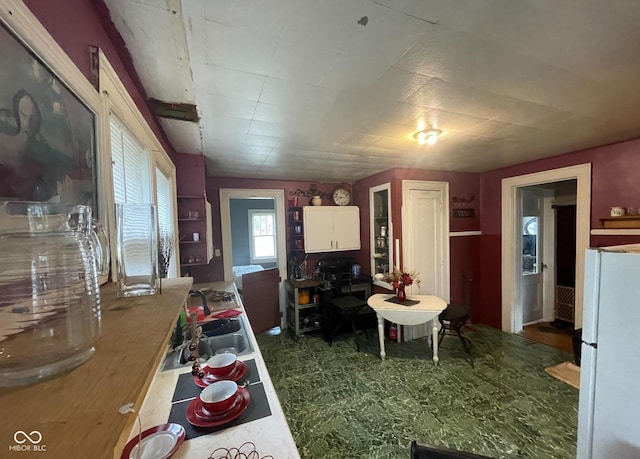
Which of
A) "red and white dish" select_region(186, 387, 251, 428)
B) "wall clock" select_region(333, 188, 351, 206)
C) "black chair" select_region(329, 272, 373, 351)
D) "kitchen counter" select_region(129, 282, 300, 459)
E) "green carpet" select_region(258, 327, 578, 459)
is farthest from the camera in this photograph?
"wall clock" select_region(333, 188, 351, 206)

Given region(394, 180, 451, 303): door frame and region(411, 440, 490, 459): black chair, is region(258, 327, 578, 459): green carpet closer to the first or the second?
region(394, 180, 451, 303): door frame

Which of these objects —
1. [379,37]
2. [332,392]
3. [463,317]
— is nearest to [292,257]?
[332,392]

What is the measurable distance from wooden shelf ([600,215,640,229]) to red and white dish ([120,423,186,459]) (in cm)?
365

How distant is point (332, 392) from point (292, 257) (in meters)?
2.15

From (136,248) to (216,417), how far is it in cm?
71

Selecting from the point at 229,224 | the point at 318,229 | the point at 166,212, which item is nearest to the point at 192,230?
the point at 166,212

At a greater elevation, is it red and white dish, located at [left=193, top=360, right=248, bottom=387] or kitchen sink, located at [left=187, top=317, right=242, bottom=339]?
red and white dish, located at [left=193, top=360, right=248, bottom=387]

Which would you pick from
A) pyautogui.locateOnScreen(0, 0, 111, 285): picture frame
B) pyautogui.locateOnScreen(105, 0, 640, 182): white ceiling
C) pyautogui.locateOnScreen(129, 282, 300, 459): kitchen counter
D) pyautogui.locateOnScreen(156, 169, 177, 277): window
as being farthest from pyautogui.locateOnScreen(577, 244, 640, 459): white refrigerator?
pyautogui.locateOnScreen(156, 169, 177, 277): window

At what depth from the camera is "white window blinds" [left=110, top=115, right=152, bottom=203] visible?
3.90ft

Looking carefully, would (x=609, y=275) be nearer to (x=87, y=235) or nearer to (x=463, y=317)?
(x=87, y=235)

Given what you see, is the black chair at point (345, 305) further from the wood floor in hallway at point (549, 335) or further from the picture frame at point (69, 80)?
the picture frame at point (69, 80)

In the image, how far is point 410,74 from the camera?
132 centimetres

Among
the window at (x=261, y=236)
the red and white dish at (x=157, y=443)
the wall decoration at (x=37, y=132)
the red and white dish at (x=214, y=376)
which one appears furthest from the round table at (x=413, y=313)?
the window at (x=261, y=236)

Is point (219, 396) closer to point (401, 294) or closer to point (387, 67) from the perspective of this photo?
point (387, 67)
